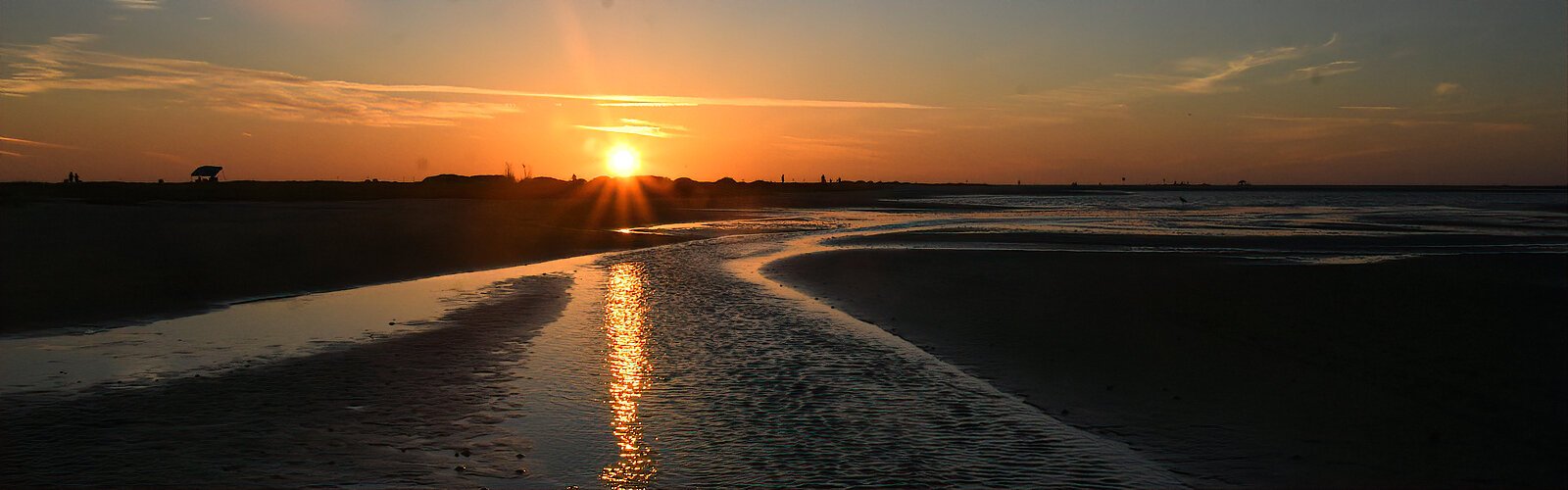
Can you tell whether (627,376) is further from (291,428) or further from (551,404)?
(291,428)

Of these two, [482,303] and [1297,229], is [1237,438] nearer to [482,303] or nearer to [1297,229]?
[482,303]

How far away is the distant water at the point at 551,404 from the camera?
25.8 feet

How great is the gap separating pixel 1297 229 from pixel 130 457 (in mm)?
47516

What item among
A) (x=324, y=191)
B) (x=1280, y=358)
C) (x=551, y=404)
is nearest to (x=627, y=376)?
(x=551, y=404)

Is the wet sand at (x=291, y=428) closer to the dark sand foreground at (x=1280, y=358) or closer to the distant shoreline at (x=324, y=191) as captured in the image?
the dark sand foreground at (x=1280, y=358)

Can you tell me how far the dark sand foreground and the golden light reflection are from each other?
4.08m

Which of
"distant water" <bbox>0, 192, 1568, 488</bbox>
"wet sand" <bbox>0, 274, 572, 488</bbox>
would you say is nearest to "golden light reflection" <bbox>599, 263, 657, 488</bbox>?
"distant water" <bbox>0, 192, 1568, 488</bbox>

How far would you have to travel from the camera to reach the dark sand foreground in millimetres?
8305

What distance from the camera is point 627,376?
38.7ft

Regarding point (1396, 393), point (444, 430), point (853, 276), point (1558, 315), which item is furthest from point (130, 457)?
point (1558, 315)

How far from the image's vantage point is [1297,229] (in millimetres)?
45156

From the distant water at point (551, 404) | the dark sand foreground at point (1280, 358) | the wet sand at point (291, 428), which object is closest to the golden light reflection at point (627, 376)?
the distant water at point (551, 404)

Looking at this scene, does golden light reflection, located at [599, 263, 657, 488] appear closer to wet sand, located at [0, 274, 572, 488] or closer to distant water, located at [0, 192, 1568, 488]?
distant water, located at [0, 192, 1568, 488]

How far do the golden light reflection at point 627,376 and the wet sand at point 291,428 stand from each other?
2.86 feet
